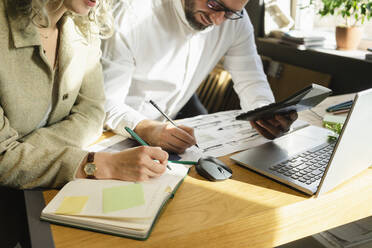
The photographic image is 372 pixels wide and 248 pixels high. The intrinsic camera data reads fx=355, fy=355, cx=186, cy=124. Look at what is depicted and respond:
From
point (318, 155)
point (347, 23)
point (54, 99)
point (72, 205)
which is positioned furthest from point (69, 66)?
point (347, 23)

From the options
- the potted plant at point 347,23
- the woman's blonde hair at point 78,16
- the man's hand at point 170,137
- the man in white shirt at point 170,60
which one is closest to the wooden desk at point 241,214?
the man's hand at point 170,137

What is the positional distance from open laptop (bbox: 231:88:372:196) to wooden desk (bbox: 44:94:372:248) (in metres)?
0.03

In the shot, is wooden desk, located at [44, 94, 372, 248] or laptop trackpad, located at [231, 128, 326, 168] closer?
wooden desk, located at [44, 94, 372, 248]

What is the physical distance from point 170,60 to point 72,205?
3.40ft

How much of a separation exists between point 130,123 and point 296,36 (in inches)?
68.5

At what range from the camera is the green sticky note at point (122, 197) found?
29.2 inches

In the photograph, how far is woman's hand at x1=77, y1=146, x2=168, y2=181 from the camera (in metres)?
0.86

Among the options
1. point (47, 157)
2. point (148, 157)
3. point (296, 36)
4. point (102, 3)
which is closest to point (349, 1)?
point (296, 36)

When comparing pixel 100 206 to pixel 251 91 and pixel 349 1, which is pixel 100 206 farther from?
pixel 349 1

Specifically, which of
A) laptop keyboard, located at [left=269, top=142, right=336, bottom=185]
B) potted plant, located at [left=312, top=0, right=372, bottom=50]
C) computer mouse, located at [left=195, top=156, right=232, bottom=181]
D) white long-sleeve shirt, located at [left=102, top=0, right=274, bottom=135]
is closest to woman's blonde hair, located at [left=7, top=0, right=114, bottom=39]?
white long-sleeve shirt, located at [left=102, top=0, right=274, bottom=135]

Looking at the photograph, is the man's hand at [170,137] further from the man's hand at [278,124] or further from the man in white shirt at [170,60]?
the man's hand at [278,124]

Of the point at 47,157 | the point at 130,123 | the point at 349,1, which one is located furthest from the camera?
the point at 349,1

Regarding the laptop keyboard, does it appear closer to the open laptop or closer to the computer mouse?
the open laptop

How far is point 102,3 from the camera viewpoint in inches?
49.9
